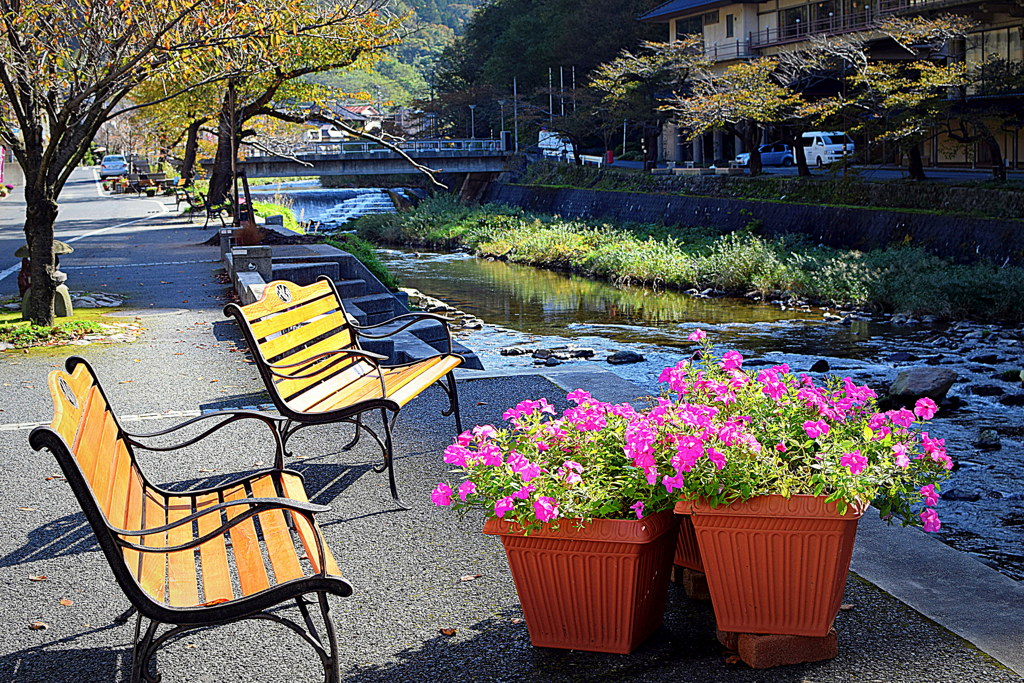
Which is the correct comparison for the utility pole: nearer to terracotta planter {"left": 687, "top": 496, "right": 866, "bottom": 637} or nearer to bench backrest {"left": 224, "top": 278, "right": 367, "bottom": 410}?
bench backrest {"left": 224, "top": 278, "right": 367, "bottom": 410}

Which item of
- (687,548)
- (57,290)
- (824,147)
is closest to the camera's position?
(687,548)

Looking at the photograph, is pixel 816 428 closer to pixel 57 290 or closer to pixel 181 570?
pixel 181 570

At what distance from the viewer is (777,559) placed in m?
3.33

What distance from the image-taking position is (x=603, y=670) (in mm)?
3443

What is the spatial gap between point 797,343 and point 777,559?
13330mm

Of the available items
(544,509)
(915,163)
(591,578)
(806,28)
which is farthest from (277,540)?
(806,28)

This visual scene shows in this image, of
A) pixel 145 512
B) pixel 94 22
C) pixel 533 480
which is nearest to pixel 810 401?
pixel 533 480

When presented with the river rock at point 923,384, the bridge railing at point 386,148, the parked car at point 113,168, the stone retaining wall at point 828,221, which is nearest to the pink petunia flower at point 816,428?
the river rock at point 923,384

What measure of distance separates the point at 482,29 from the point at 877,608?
7216 centimetres

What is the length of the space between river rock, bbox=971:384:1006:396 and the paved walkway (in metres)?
7.53

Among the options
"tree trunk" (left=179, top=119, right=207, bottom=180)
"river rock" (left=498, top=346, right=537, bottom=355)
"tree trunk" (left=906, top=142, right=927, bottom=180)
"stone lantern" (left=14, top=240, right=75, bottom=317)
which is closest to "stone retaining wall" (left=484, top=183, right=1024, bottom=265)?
"tree trunk" (left=906, top=142, right=927, bottom=180)

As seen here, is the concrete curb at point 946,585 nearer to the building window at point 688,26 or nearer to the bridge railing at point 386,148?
the bridge railing at point 386,148

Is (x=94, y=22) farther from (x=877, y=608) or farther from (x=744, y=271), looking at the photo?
(x=744, y=271)

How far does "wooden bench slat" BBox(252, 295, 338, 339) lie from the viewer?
5.66 metres
